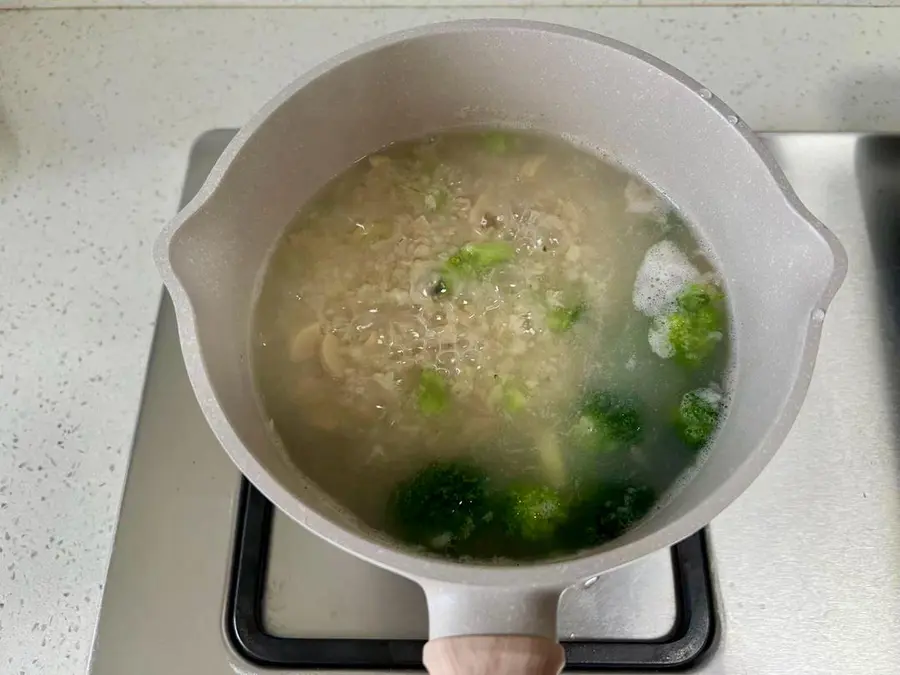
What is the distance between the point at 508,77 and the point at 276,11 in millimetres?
503

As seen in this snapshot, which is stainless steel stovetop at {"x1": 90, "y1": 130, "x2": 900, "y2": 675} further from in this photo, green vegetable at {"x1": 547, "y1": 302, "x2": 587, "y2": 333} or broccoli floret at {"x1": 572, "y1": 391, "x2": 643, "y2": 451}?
green vegetable at {"x1": 547, "y1": 302, "x2": 587, "y2": 333}

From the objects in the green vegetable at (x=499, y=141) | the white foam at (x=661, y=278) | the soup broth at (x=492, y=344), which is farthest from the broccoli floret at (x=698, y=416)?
the green vegetable at (x=499, y=141)

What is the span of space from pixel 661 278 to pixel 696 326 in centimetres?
8

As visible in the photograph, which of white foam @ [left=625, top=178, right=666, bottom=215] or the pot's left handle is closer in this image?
the pot's left handle

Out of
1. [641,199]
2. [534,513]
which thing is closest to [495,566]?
[534,513]

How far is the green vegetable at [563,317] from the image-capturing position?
2.91 ft

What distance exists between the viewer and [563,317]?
0.89m

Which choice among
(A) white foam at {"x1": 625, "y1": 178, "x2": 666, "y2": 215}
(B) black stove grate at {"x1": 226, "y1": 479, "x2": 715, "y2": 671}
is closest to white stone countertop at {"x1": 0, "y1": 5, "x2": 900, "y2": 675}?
(B) black stove grate at {"x1": 226, "y1": 479, "x2": 715, "y2": 671}

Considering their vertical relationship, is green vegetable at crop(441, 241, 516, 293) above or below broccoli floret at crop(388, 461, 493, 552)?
above

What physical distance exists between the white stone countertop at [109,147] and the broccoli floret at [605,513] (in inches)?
19.4

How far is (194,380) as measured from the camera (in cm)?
65

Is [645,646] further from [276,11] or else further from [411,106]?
[276,11]

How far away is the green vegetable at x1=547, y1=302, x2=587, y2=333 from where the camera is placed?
0.89 m

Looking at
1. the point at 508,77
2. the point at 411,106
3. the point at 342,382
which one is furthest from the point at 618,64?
the point at 342,382
